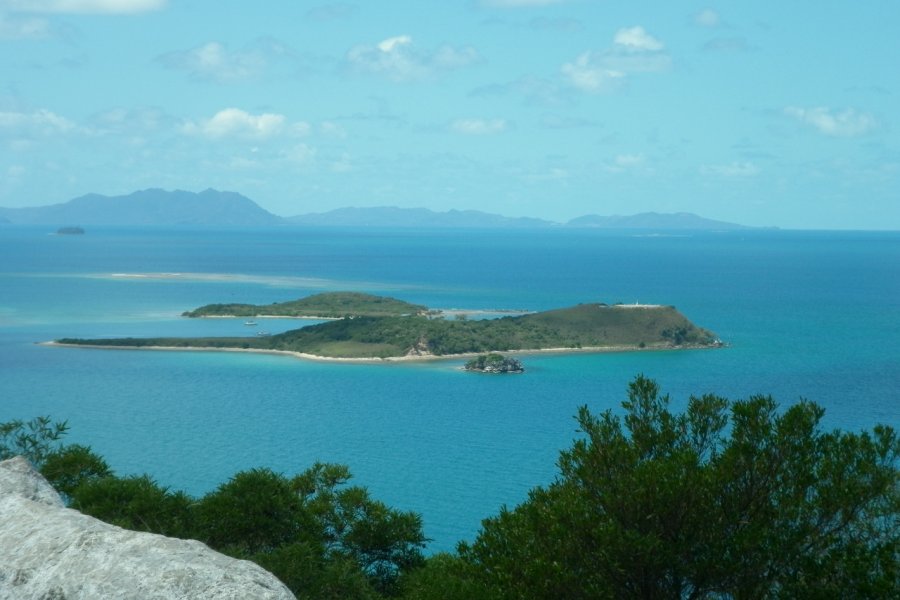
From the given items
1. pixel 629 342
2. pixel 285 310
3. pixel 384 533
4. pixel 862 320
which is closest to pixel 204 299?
pixel 285 310

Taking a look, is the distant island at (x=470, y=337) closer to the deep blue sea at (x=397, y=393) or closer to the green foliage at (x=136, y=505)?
the deep blue sea at (x=397, y=393)

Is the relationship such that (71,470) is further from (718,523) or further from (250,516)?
(718,523)

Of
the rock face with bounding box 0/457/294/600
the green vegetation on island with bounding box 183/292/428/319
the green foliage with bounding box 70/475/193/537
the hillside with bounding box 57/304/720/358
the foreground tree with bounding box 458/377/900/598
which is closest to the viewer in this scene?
the rock face with bounding box 0/457/294/600

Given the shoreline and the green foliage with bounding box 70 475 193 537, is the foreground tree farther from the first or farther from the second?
the shoreline

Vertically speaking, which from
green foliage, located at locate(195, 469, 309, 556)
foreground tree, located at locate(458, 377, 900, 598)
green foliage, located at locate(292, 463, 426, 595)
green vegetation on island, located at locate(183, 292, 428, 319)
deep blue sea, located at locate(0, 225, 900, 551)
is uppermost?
foreground tree, located at locate(458, 377, 900, 598)

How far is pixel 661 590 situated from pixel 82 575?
31.6 ft

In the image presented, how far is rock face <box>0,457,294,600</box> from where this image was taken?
33.7 ft

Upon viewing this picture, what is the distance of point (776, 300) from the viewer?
157 m

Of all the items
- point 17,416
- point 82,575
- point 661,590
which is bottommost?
point 17,416

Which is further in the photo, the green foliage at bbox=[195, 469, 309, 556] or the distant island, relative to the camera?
the distant island

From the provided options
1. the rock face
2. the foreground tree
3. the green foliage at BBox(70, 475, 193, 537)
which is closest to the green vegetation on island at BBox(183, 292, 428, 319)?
the green foliage at BBox(70, 475, 193, 537)

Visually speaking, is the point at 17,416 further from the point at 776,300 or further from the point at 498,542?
the point at 776,300

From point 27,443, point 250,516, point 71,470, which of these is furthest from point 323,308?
point 250,516

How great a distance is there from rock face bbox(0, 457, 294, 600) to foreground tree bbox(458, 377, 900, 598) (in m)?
6.86
